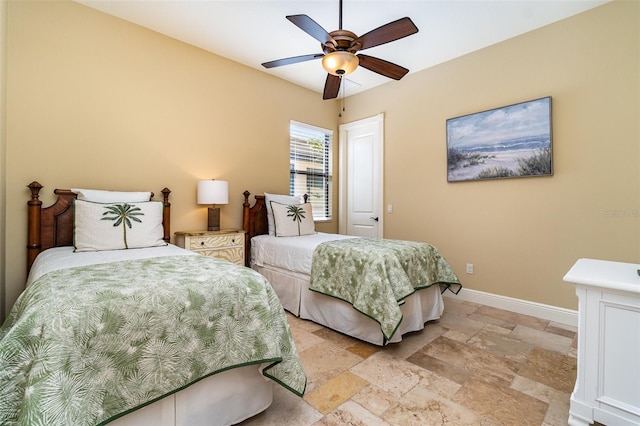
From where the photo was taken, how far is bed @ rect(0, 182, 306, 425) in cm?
97

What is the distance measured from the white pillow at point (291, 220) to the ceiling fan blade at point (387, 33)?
1916 millimetres

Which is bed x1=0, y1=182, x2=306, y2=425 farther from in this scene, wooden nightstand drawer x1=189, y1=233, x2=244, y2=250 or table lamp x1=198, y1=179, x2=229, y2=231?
table lamp x1=198, y1=179, x2=229, y2=231

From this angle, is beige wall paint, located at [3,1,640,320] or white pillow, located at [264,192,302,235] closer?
beige wall paint, located at [3,1,640,320]

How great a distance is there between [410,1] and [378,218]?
2608 millimetres

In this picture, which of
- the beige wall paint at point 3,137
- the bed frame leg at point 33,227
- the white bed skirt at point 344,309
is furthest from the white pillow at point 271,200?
the beige wall paint at point 3,137

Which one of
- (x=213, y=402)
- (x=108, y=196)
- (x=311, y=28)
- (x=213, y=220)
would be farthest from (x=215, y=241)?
(x=311, y=28)

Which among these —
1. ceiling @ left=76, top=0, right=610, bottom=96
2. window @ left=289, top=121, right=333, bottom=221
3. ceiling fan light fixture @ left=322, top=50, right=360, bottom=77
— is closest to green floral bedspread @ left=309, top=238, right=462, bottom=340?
ceiling fan light fixture @ left=322, top=50, right=360, bottom=77

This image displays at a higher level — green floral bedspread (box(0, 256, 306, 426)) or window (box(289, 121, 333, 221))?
window (box(289, 121, 333, 221))

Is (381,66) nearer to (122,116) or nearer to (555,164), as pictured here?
(555,164)

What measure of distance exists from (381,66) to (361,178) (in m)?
2.22

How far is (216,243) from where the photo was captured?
312cm

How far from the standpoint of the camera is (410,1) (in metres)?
2.52

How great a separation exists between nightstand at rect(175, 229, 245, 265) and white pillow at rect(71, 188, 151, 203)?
534mm

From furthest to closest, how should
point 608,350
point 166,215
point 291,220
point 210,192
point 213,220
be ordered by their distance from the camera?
point 291,220 < point 213,220 < point 210,192 < point 166,215 < point 608,350
